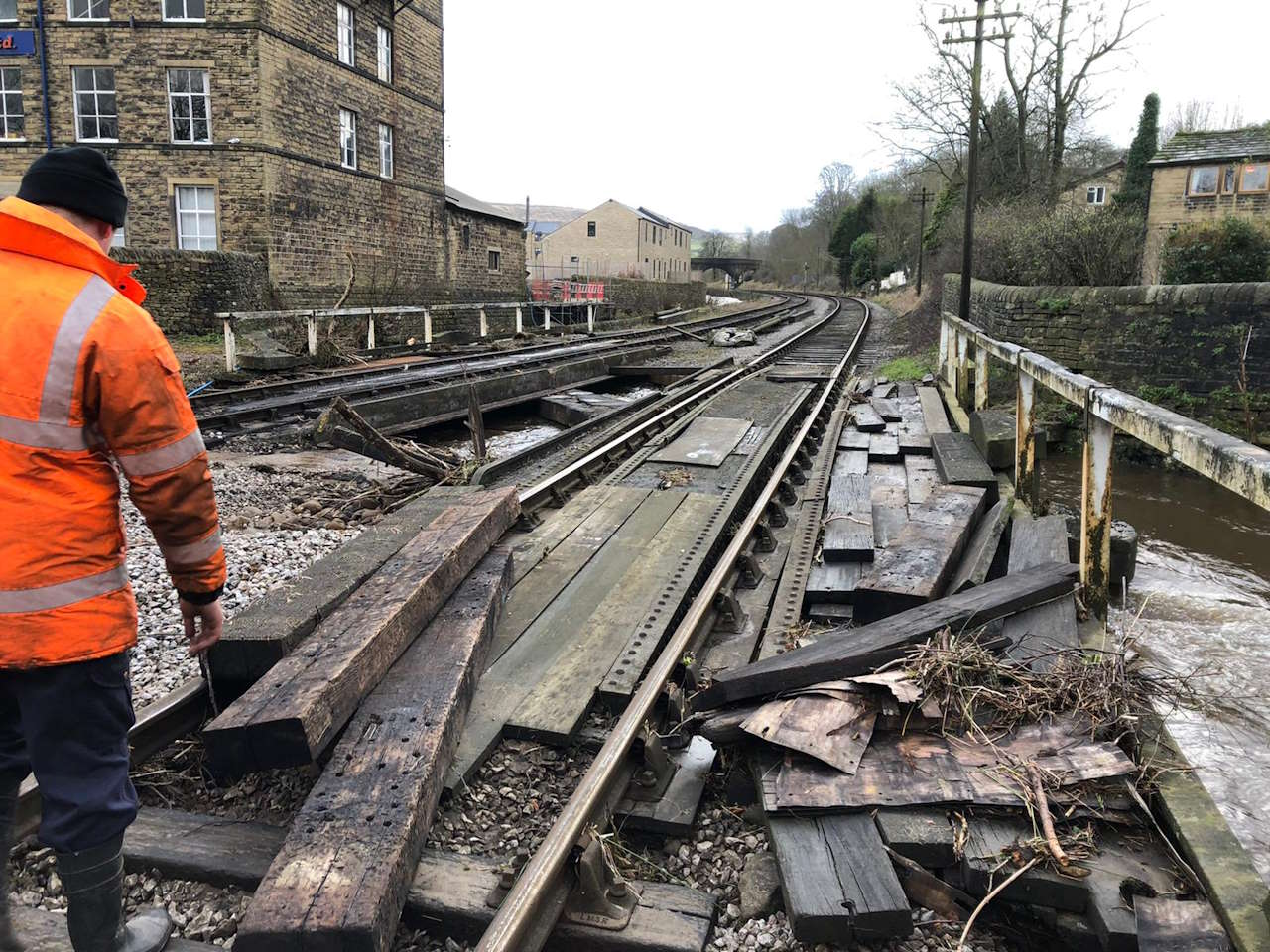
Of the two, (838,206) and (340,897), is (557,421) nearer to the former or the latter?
(340,897)

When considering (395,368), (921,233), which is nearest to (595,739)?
(395,368)

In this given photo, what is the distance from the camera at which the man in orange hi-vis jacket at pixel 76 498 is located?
209 centimetres

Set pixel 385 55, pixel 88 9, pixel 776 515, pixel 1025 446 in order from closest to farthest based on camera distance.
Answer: pixel 1025 446, pixel 776 515, pixel 88 9, pixel 385 55

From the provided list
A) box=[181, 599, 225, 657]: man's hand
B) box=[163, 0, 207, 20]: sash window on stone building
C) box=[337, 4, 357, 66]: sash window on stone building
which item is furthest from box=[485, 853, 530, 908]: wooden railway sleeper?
box=[337, 4, 357, 66]: sash window on stone building

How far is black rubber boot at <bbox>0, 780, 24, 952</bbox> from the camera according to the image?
2322mm

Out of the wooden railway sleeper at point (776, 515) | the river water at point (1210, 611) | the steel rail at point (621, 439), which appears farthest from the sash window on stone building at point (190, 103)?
the river water at point (1210, 611)

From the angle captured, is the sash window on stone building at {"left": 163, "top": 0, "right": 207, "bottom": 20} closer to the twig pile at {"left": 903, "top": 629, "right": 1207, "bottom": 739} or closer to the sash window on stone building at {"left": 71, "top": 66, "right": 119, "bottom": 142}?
the sash window on stone building at {"left": 71, "top": 66, "right": 119, "bottom": 142}

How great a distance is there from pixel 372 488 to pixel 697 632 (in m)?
3.93

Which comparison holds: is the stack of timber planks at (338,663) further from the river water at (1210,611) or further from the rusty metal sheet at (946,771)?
the river water at (1210,611)

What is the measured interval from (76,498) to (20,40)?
84.9 ft

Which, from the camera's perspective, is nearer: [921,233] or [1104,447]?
[1104,447]

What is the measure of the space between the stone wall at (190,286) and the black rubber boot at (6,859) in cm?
1939

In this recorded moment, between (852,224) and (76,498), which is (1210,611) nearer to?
(76,498)

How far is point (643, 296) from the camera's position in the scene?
36656 millimetres
